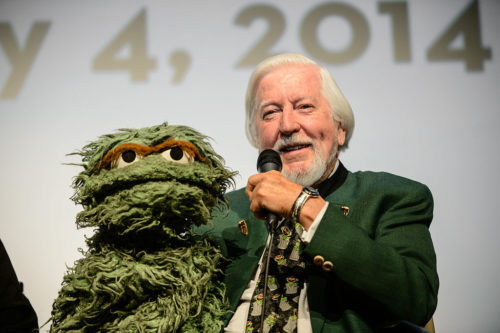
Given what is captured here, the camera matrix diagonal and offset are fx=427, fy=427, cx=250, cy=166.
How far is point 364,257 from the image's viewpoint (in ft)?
2.91

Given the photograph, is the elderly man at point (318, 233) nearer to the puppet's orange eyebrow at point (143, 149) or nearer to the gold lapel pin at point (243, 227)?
the gold lapel pin at point (243, 227)

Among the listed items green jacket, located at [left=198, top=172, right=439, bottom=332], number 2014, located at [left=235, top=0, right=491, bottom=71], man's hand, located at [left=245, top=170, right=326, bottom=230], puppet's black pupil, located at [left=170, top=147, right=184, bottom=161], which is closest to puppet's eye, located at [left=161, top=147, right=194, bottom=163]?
puppet's black pupil, located at [left=170, top=147, right=184, bottom=161]

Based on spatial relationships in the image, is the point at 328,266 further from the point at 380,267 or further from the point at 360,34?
the point at 360,34

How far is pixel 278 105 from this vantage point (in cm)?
130

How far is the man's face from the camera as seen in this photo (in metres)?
1.23

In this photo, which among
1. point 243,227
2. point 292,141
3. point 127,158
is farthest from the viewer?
point 292,141

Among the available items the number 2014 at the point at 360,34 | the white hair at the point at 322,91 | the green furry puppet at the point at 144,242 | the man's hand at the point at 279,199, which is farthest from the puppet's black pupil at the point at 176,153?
the number 2014 at the point at 360,34

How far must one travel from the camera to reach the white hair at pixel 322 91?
1.33m

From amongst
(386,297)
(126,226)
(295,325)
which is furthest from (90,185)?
(386,297)

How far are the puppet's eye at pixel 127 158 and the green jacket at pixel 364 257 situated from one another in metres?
0.35

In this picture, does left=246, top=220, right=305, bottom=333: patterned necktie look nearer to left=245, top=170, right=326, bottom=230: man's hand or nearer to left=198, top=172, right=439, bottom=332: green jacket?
left=198, top=172, right=439, bottom=332: green jacket

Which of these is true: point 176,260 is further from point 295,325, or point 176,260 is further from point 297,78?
point 297,78

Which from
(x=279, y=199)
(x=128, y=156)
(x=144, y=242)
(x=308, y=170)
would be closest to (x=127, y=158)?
(x=128, y=156)

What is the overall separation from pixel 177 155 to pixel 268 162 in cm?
24
